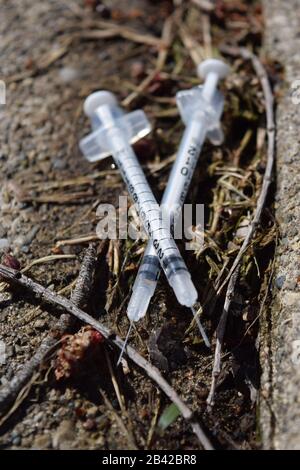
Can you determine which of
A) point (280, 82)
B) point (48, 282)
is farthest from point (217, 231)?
point (280, 82)

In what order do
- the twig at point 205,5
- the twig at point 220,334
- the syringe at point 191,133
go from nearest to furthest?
1. the twig at point 220,334
2. the syringe at point 191,133
3. the twig at point 205,5

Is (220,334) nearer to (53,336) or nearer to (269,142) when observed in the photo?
(53,336)

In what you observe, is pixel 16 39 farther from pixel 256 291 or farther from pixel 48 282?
pixel 256 291

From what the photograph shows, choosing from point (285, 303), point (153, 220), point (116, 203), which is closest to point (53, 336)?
point (153, 220)

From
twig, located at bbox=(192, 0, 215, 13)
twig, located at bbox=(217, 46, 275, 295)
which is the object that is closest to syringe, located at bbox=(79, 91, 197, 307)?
twig, located at bbox=(217, 46, 275, 295)

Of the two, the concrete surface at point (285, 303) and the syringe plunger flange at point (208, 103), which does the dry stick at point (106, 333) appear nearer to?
the concrete surface at point (285, 303)

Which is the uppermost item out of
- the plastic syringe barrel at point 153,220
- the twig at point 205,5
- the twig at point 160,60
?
the twig at point 205,5

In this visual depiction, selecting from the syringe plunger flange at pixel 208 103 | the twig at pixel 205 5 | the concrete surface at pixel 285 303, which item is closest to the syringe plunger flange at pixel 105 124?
the syringe plunger flange at pixel 208 103
